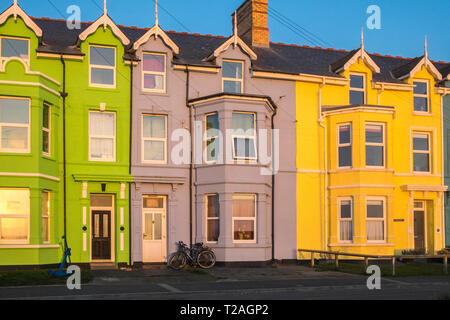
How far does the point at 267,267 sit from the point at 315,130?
6658mm

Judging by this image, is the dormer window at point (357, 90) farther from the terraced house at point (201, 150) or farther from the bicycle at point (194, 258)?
the bicycle at point (194, 258)

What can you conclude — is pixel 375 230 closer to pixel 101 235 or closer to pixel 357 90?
pixel 357 90

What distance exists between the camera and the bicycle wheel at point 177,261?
77.8 ft

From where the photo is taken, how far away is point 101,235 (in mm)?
24703

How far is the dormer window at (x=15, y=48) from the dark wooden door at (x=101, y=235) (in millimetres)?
6746

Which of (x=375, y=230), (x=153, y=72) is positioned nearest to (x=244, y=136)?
(x=153, y=72)

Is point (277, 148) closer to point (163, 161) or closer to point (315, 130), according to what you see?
point (315, 130)

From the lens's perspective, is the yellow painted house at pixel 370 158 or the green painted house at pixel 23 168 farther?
the yellow painted house at pixel 370 158

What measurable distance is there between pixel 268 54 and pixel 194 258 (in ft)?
34.9

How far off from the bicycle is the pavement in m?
0.47

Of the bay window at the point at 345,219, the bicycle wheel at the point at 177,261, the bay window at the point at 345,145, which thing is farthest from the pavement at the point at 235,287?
the bay window at the point at 345,145

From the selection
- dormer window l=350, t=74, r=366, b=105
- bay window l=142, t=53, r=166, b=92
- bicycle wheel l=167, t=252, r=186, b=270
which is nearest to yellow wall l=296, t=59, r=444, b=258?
dormer window l=350, t=74, r=366, b=105

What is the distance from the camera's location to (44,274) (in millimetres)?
20062

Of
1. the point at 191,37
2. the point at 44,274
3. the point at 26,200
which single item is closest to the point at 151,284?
the point at 44,274
